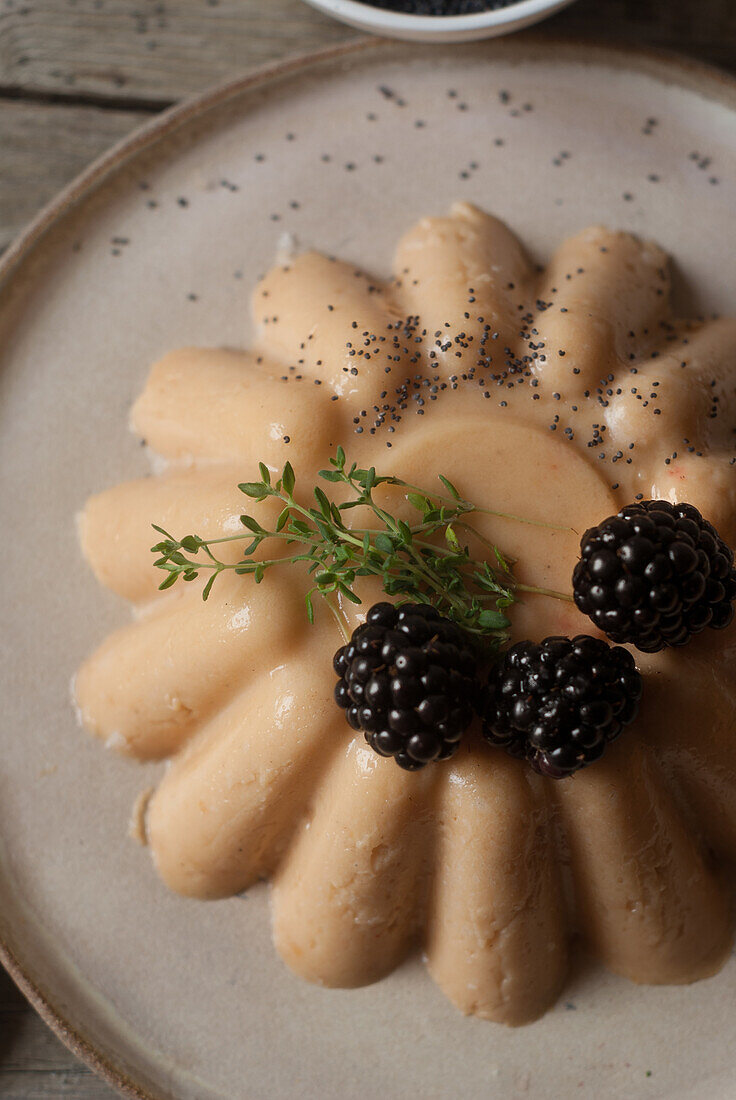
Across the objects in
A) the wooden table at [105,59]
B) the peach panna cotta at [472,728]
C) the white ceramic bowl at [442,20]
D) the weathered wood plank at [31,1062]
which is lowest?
the weathered wood plank at [31,1062]

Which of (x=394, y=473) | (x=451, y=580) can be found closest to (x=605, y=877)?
(x=451, y=580)

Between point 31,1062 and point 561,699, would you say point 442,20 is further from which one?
point 31,1062

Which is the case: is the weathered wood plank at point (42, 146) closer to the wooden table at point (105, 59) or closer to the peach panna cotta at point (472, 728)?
the wooden table at point (105, 59)

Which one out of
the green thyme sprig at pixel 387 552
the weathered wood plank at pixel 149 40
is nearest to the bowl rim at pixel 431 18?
the weathered wood plank at pixel 149 40

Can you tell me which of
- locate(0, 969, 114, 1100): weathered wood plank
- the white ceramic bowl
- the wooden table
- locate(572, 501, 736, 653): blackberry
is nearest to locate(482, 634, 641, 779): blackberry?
locate(572, 501, 736, 653): blackberry

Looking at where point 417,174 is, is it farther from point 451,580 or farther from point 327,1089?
point 327,1089

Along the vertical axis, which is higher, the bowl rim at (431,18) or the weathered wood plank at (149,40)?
the bowl rim at (431,18)
